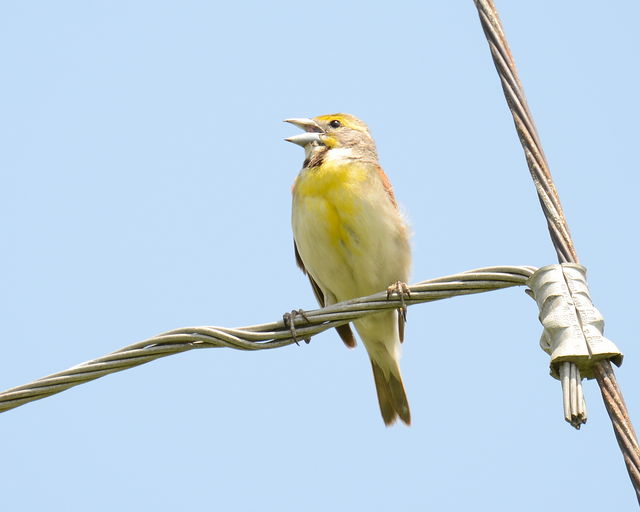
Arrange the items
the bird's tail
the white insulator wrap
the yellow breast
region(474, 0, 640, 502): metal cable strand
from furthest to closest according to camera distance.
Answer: the bird's tail → the yellow breast → region(474, 0, 640, 502): metal cable strand → the white insulator wrap

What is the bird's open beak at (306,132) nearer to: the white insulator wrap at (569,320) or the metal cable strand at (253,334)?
the metal cable strand at (253,334)

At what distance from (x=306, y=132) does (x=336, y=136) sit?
0.23m

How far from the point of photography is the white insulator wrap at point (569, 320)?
3236 millimetres

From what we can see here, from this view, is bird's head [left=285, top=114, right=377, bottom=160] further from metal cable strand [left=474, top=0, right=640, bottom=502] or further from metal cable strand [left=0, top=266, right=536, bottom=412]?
metal cable strand [left=474, top=0, right=640, bottom=502]

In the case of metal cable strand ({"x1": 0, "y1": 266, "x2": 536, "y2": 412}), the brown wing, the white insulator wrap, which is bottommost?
the white insulator wrap

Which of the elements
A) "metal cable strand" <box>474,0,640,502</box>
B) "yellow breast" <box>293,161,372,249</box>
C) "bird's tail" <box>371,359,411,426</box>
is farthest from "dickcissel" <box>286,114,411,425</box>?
"metal cable strand" <box>474,0,640,502</box>

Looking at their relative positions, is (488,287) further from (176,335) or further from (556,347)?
(176,335)

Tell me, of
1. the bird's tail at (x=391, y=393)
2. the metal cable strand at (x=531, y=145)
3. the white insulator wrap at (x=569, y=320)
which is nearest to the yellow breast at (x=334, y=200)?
the bird's tail at (x=391, y=393)

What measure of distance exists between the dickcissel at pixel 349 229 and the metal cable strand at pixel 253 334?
5.25 feet

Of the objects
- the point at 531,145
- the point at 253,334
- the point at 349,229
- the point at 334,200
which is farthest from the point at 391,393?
the point at 531,145

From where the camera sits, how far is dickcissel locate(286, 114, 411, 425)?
5820 mm

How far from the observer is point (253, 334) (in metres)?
3.87

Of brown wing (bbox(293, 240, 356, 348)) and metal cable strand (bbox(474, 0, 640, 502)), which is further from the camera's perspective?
brown wing (bbox(293, 240, 356, 348))

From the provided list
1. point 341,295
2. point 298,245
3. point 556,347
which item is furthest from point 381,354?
point 556,347
